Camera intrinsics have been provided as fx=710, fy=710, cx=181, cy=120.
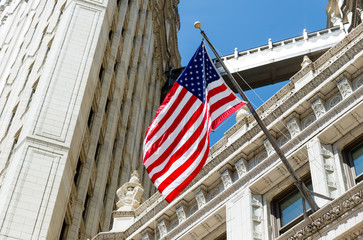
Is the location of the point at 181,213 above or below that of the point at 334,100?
below

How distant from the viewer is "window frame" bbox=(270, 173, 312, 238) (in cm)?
1892

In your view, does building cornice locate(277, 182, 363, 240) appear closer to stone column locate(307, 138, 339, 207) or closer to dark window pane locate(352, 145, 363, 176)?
stone column locate(307, 138, 339, 207)

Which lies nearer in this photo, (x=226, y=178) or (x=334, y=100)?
(x=334, y=100)

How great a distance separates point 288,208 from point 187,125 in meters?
3.89

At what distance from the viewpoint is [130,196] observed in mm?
26859

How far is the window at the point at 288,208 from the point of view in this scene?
62.4 ft

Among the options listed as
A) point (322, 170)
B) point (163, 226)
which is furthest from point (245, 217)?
point (163, 226)

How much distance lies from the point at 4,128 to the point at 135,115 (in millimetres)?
12477

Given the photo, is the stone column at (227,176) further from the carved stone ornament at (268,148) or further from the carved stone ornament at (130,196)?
the carved stone ornament at (130,196)

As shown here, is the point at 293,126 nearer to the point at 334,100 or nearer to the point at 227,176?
the point at 334,100

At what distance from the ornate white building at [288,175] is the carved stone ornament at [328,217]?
2 cm

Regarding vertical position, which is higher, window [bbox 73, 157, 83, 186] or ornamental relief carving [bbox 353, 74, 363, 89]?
window [bbox 73, 157, 83, 186]

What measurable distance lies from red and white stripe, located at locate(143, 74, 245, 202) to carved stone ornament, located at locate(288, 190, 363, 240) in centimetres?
379

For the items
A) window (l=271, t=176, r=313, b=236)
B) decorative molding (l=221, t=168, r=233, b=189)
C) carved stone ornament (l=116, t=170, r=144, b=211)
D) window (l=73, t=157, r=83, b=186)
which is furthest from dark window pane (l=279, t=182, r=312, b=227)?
window (l=73, t=157, r=83, b=186)
